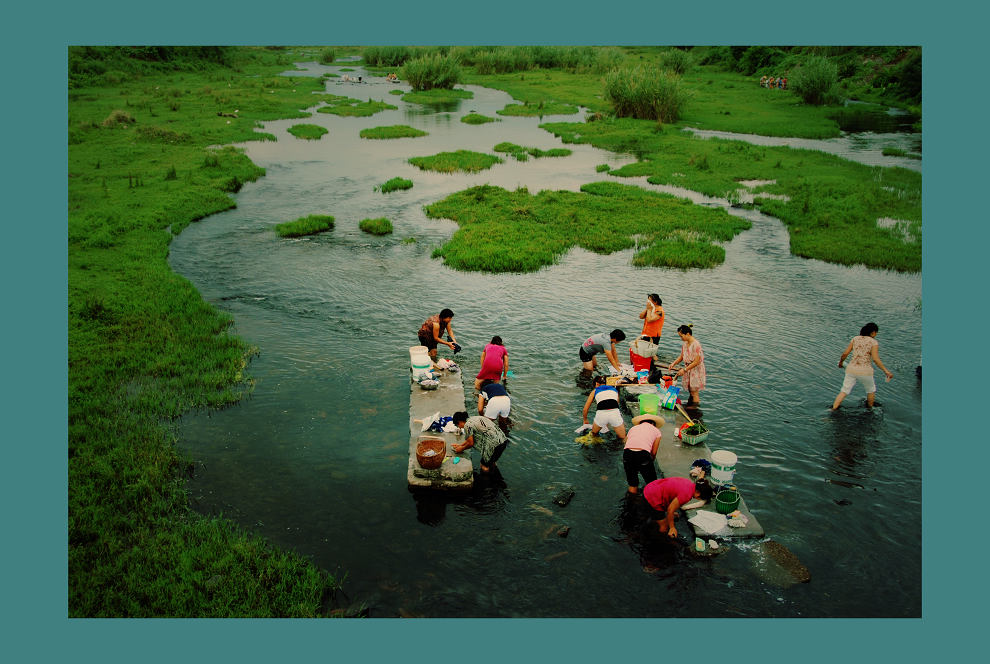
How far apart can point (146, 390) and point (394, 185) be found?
21.6m

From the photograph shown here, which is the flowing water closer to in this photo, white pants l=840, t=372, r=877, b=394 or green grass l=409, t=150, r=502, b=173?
white pants l=840, t=372, r=877, b=394

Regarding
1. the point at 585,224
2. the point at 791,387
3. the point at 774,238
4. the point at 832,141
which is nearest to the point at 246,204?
the point at 585,224

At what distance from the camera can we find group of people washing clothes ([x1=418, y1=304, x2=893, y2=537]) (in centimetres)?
1079

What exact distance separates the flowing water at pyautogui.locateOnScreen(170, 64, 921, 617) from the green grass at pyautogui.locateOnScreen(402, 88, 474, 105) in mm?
38580

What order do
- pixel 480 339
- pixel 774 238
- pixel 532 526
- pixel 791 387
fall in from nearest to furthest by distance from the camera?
pixel 532 526 < pixel 791 387 < pixel 480 339 < pixel 774 238

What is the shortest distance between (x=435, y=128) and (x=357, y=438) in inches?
1590

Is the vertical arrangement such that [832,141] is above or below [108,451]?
above

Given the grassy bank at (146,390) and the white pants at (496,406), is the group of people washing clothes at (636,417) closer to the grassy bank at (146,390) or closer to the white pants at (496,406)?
the white pants at (496,406)

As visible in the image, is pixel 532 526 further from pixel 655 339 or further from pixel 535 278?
pixel 535 278

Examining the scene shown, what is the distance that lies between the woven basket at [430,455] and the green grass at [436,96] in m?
54.5

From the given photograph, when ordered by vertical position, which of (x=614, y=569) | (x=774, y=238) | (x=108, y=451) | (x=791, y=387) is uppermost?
(x=774, y=238)

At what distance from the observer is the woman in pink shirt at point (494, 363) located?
48.6 feet

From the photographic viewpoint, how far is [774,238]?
27422 millimetres

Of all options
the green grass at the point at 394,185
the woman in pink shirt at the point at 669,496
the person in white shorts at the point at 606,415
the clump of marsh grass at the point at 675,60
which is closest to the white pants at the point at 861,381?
the person in white shorts at the point at 606,415
